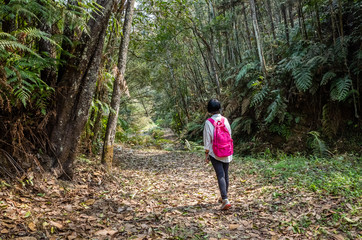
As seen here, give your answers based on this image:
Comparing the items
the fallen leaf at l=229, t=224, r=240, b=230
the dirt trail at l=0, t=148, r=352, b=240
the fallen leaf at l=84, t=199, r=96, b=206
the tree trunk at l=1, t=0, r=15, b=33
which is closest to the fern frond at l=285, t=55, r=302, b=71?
the dirt trail at l=0, t=148, r=352, b=240

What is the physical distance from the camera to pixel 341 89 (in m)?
6.33

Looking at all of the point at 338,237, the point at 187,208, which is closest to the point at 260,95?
the point at 187,208

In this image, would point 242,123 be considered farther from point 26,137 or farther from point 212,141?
point 26,137

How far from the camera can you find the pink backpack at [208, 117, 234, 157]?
3646mm

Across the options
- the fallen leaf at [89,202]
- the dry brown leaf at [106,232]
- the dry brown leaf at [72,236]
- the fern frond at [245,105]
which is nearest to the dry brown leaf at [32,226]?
the dry brown leaf at [72,236]

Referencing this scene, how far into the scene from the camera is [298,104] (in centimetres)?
799

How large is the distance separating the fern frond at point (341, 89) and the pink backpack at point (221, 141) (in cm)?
445

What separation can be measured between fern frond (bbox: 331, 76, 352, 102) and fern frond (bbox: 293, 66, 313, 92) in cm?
66

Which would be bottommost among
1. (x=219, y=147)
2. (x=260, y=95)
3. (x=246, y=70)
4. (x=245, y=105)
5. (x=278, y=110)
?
(x=219, y=147)

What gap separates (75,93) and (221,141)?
2624 millimetres

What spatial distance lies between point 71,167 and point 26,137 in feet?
2.76

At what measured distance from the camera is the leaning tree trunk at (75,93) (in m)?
3.85

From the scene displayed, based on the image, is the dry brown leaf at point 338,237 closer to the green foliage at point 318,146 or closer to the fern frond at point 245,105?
the green foliage at point 318,146

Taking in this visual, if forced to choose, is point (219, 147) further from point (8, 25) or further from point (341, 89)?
point (341, 89)
